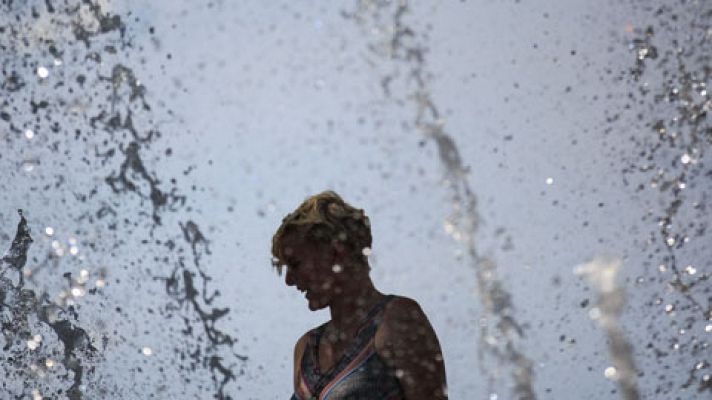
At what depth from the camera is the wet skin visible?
2.25m

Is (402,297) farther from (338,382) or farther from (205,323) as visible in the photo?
(205,323)

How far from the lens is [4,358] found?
8820 millimetres

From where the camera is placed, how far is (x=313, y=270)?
8.05ft

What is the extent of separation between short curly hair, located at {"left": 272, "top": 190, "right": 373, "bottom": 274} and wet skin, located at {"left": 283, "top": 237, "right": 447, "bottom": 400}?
0.02 m

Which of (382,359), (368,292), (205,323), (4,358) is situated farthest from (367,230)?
(4,358)

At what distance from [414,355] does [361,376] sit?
0.55ft

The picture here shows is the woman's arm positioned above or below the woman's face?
below

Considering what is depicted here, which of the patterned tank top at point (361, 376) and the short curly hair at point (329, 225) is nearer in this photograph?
the patterned tank top at point (361, 376)

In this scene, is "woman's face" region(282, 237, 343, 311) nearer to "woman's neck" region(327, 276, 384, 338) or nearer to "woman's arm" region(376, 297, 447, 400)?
"woman's neck" region(327, 276, 384, 338)

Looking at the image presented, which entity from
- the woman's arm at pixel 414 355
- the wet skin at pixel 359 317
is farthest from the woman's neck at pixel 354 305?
the woman's arm at pixel 414 355

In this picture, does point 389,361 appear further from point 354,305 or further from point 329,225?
point 329,225

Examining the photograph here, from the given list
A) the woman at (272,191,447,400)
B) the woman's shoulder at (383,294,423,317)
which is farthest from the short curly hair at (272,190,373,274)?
the woman's shoulder at (383,294,423,317)

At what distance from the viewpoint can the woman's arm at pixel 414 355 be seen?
Result: 7.38 ft

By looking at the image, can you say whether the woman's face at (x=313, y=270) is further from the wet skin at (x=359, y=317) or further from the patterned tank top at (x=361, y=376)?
the patterned tank top at (x=361, y=376)
